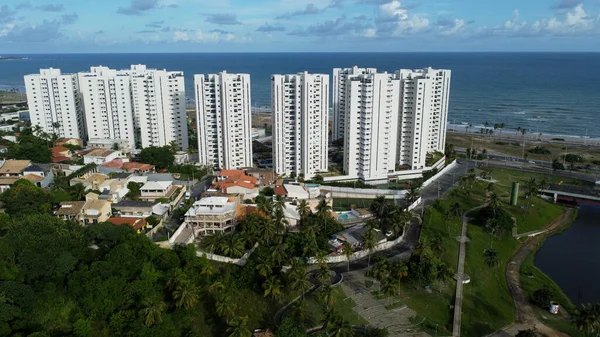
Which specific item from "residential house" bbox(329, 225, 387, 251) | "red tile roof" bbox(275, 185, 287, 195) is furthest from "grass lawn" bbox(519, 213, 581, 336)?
"red tile roof" bbox(275, 185, 287, 195)

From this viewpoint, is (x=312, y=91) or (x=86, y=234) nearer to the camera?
(x=86, y=234)

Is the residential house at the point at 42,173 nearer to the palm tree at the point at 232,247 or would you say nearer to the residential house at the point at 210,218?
the residential house at the point at 210,218

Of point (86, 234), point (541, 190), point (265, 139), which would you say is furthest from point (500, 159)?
point (86, 234)

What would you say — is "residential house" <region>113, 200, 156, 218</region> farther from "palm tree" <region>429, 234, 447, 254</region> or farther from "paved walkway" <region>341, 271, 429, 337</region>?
"palm tree" <region>429, 234, 447, 254</region>

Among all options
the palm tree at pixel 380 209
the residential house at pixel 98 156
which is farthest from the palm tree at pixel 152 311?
the residential house at pixel 98 156

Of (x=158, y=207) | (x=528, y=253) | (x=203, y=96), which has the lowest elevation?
(x=528, y=253)

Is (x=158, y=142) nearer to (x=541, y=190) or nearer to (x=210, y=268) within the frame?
(x=210, y=268)
